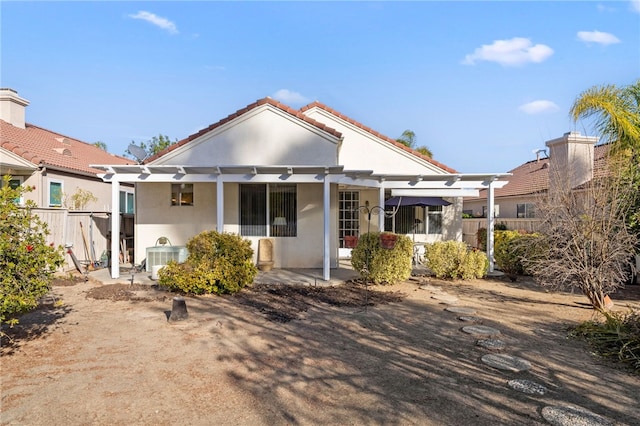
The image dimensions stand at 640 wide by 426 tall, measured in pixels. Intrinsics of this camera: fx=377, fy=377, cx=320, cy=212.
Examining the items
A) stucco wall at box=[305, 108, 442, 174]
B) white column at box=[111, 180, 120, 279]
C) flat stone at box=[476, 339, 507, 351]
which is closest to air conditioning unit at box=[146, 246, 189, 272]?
white column at box=[111, 180, 120, 279]

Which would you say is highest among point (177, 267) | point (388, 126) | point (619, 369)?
point (388, 126)

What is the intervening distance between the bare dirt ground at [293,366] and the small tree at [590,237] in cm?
72

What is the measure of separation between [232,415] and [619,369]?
463cm

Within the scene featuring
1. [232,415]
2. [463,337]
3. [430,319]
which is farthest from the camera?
[430,319]

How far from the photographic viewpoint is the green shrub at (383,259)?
371 inches

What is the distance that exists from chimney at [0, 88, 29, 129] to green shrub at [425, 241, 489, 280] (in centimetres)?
1756

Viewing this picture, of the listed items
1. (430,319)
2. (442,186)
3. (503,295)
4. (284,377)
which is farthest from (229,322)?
(442,186)

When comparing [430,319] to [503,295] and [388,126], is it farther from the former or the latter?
[388,126]

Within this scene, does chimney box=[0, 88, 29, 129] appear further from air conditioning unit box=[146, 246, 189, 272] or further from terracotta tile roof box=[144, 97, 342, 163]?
air conditioning unit box=[146, 246, 189, 272]

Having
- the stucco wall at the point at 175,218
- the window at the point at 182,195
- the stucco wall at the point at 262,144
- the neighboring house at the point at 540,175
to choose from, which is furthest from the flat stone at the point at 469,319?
the window at the point at 182,195

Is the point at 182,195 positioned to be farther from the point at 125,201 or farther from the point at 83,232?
the point at 125,201

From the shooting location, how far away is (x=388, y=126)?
31234 mm

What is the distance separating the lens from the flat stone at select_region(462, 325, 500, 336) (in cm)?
593

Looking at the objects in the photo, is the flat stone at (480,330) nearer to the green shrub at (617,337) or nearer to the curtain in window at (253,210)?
the green shrub at (617,337)
